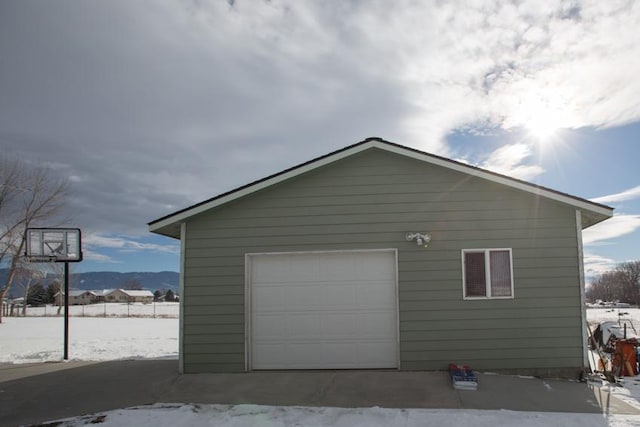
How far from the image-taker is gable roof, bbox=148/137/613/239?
808 centimetres

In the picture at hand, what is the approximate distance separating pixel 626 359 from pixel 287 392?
666 cm

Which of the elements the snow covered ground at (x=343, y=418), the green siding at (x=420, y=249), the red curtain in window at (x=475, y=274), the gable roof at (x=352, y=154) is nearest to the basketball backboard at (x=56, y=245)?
the gable roof at (x=352, y=154)

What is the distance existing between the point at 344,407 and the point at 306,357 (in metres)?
2.32

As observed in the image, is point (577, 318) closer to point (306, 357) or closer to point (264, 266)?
point (306, 357)

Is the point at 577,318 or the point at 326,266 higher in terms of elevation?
the point at 326,266

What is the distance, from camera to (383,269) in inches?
334

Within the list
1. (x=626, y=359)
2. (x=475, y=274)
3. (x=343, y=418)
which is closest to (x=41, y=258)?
(x=343, y=418)

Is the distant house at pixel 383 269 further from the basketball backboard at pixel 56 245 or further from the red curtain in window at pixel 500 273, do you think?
the basketball backboard at pixel 56 245

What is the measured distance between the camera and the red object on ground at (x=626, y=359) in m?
9.01

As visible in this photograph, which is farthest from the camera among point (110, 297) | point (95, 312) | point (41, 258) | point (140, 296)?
point (110, 297)

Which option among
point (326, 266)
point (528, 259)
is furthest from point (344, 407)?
point (528, 259)

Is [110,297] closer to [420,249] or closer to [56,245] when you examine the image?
[56,245]

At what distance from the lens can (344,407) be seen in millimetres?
6254

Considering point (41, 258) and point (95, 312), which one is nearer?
point (41, 258)
